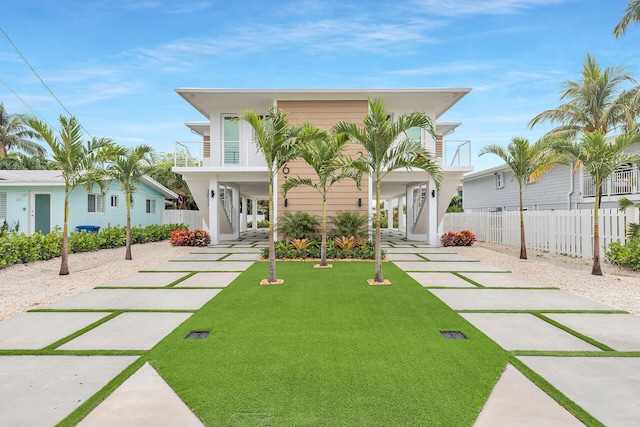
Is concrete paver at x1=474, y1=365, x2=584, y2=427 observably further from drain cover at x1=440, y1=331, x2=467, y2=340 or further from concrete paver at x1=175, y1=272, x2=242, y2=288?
concrete paver at x1=175, y1=272, x2=242, y2=288

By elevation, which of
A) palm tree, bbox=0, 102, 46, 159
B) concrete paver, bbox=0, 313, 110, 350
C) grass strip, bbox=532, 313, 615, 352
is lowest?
grass strip, bbox=532, 313, 615, 352

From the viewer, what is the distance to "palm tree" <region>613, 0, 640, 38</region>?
13.5 m

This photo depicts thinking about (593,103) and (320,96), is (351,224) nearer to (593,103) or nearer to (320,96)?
(320,96)

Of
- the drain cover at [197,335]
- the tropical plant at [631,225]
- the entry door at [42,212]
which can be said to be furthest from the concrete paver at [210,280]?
the entry door at [42,212]

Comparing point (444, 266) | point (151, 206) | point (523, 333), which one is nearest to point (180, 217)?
point (151, 206)

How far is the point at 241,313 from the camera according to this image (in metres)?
5.09

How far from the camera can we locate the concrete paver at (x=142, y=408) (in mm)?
2393

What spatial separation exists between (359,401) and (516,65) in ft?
72.1

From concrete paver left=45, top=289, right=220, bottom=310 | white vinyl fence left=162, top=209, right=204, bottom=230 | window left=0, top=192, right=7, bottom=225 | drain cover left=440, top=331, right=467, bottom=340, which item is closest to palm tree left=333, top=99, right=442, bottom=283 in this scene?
drain cover left=440, top=331, right=467, bottom=340

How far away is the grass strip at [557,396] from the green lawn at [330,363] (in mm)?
166

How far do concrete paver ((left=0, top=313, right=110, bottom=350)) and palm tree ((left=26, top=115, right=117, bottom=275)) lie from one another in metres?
3.96

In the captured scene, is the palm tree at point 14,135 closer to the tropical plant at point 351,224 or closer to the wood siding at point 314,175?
the wood siding at point 314,175

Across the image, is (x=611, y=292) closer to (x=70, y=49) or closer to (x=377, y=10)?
(x=377, y=10)

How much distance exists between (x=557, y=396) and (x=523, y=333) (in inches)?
64.4
